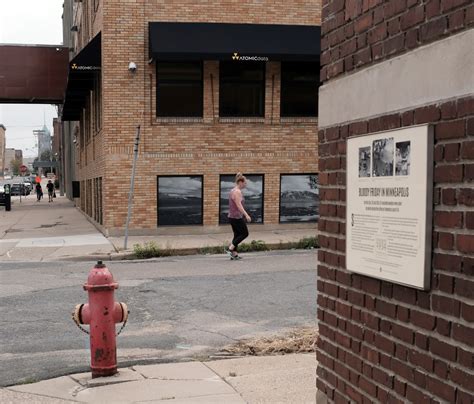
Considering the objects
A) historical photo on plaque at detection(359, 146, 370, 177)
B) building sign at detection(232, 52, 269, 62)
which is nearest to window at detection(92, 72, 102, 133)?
building sign at detection(232, 52, 269, 62)

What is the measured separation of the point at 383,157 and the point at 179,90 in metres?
15.0

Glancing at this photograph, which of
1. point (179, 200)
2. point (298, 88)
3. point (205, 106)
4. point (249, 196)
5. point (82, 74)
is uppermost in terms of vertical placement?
point (82, 74)

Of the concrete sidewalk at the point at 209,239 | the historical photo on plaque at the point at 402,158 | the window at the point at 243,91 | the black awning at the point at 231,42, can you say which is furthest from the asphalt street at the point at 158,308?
the black awning at the point at 231,42

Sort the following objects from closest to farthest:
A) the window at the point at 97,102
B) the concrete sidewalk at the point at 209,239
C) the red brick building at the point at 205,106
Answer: the concrete sidewalk at the point at 209,239 → the red brick building at the point at 205,106 → the window at the point at 97,102

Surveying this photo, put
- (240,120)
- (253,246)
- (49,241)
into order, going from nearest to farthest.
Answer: (253,246)
(49,241)
(240,120)

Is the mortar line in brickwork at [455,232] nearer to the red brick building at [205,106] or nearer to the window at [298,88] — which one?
the red brick building at [205,106]

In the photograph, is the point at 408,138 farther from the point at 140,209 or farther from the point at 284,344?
the point at 140,209

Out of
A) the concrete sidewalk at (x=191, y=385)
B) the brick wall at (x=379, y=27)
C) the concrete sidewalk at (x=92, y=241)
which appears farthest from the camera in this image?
the concrete sidewalk at (x=92, y=241)

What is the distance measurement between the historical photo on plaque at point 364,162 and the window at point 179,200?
14.6 metres

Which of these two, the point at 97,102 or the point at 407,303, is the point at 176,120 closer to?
the point at 97,102

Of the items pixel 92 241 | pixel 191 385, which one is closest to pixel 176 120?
pixel 92 241

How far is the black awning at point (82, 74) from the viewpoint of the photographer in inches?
706

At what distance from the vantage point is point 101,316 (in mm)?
5219

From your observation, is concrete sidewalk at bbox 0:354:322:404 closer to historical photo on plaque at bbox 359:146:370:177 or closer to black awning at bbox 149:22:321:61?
historical photo on plaque at bbox 359:146:370:177
